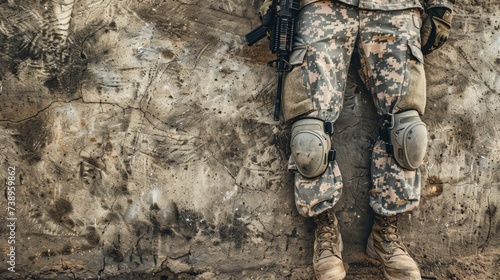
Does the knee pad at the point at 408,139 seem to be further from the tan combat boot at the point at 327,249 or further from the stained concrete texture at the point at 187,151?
the tan combat boot at the point at 327,249

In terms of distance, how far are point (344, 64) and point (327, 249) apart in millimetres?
1217

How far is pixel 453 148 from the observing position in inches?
130

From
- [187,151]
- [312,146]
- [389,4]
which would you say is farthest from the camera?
[187,151]

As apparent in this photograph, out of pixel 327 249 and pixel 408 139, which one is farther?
pixel 327 249

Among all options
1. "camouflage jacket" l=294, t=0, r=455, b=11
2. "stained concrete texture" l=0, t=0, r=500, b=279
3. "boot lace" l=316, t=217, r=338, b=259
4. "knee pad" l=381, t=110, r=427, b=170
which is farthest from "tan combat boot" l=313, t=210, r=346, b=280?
"camouflage jacket" l=294, t=0, r=455, b=11

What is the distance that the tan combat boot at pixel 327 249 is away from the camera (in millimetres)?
2949

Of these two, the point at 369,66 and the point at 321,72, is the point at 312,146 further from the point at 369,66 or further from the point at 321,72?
the point at 369,66

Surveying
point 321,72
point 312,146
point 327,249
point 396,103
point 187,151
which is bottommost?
point 327,249

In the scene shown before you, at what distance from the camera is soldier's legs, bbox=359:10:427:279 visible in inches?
115

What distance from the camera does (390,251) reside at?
3004 millimetres

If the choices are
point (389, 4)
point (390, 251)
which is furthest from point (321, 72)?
point (390, 251)

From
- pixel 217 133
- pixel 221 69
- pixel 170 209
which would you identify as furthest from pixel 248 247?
pixel 221 69

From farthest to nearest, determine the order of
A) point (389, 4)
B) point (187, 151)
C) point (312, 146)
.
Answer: point (187, 151) < point (389, 4) < point (312, 146)

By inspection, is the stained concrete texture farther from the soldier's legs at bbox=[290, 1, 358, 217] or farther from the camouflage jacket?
the camouflage jacket
